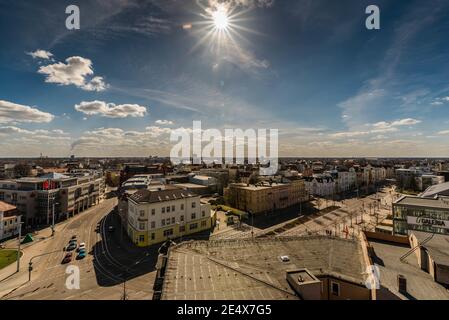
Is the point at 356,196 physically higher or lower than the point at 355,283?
lower

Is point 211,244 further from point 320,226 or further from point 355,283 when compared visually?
point 320,226

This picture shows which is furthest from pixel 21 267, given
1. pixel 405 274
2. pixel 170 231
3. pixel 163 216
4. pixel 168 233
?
pixel 405 274

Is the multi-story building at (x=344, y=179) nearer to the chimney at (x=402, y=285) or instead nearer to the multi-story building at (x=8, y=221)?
the chimney at (x=402, y=285)

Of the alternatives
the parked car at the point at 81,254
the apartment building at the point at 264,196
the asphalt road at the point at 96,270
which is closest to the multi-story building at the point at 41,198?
the asphalt road at the point at 96,270

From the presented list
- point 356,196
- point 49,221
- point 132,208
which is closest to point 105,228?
point 132,208

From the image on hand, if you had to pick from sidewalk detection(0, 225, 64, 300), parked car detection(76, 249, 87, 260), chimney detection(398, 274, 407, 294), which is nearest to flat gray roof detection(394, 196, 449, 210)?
chimney detection(398, 274, 407, 294)

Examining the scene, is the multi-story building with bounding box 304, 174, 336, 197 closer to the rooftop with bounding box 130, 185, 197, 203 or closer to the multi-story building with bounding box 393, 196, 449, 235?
the multi-story building with bounding box 393, 196, 449, 235
